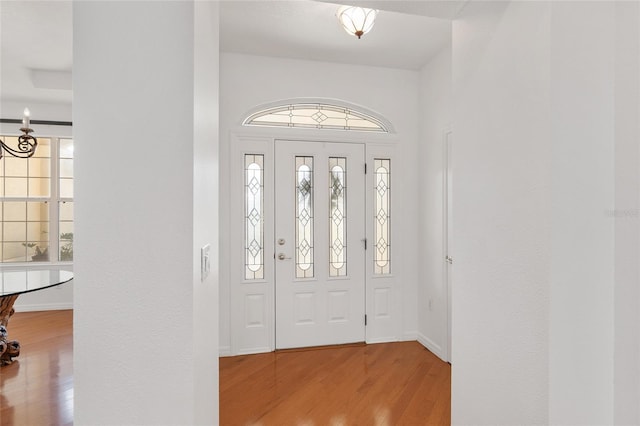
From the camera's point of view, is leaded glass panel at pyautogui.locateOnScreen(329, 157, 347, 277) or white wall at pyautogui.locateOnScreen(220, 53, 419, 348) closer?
white wall at pyautogui.locateOnScreen(220, 53, 419, 348)

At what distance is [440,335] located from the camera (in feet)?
11.0

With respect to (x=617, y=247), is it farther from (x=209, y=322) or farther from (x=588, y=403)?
(x=209, y=322)

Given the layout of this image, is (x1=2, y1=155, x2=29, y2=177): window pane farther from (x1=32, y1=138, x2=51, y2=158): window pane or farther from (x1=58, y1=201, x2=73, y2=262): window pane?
(x1=58, y1=201, x2=73, y2=262): window pane

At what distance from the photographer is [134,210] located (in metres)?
1.12

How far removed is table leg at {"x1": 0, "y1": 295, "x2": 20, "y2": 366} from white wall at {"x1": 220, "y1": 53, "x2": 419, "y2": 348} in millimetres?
1763

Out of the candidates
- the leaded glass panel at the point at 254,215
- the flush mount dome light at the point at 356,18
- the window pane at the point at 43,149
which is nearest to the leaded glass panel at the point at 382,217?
the leaded glass panel at the point at 254,215

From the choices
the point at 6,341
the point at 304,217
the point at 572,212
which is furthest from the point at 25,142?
the point at 572,212

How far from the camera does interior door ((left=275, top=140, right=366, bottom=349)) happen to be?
352 cm

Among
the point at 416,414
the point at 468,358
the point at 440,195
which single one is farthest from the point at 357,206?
the point at 468,358

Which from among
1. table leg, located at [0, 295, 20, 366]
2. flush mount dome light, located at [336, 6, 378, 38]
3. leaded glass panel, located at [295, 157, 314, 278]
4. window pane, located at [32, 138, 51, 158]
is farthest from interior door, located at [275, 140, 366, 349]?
window pane, located at [32, 138, 51, 158]

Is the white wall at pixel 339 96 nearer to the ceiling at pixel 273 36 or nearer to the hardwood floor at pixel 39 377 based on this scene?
the ceiling at pixel 273 36

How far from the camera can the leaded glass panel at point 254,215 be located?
11.3ft

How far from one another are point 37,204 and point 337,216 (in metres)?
4.14

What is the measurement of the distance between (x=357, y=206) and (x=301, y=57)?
1.53 metres
